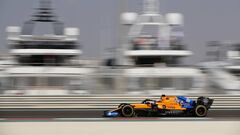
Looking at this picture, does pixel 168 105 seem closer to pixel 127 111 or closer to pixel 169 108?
pixel 169 108

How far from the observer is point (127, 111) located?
11.1 metres

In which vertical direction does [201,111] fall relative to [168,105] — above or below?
below

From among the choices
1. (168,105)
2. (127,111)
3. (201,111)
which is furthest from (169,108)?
(127,111)

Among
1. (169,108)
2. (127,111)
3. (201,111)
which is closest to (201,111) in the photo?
(201,111)

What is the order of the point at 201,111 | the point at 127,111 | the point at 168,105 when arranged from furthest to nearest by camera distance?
the point at 168,105 → the point at 201,111 → the point at 127,111

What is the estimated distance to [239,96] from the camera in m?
16.9

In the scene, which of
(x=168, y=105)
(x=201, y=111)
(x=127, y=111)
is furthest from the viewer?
(x=168, y=105)

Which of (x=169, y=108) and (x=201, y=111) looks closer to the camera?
(x=201, y=111)

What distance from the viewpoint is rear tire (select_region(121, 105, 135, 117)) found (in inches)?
435

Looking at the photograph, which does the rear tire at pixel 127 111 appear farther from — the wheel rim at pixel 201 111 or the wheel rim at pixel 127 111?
the wheel rim at pixel 201 111

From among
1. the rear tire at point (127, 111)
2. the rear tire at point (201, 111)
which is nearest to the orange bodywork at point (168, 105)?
the rear tire at point (127, 111)
